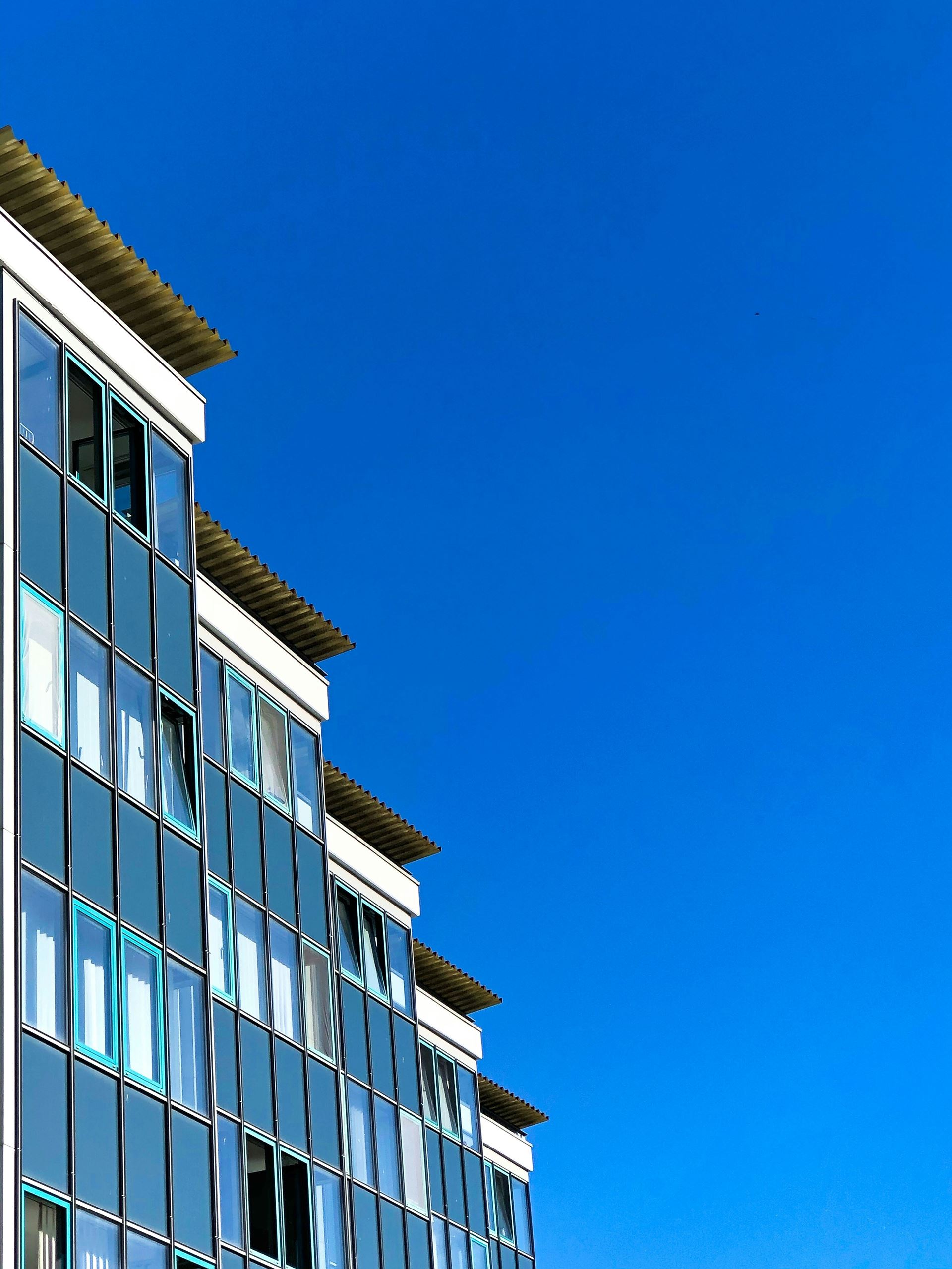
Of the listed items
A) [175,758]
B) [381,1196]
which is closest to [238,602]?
[175,758]

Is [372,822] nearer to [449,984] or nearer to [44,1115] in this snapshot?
[449,984]

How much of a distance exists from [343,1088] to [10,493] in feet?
37.3

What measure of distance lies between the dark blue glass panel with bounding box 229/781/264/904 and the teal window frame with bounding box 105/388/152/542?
4.22 m

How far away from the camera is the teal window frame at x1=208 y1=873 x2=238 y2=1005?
2444 centimetres

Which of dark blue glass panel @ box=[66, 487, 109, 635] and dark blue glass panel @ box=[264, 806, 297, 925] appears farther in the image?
dark blue glass panel @ box=[264, 806, 297, 925]

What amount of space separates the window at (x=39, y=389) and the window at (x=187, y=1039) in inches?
250

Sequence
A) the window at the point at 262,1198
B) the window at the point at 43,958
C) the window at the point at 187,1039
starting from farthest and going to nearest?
the window at the point at 262,1198
the window at the point at 187,1039
the window at the point at 43,958

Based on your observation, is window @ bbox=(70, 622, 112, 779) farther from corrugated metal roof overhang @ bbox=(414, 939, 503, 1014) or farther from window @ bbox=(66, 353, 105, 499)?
corrugated metal roof overhang @ bbox=(414, 939, 503, 1014)

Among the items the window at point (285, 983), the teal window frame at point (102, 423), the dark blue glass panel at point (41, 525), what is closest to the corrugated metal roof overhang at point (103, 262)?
the teal window frame at point (102, 423)

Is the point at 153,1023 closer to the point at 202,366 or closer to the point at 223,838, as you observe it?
the point at 223,838

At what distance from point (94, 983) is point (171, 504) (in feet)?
23.6

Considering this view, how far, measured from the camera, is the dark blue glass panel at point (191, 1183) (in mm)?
21266

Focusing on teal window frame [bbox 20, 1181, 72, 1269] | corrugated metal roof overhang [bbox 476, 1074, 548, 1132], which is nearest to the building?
teal window frame [bbox 20, 1181, 72, 1269]

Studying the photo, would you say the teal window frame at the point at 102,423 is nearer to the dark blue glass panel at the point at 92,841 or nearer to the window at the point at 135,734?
the window at the point at 135,734
